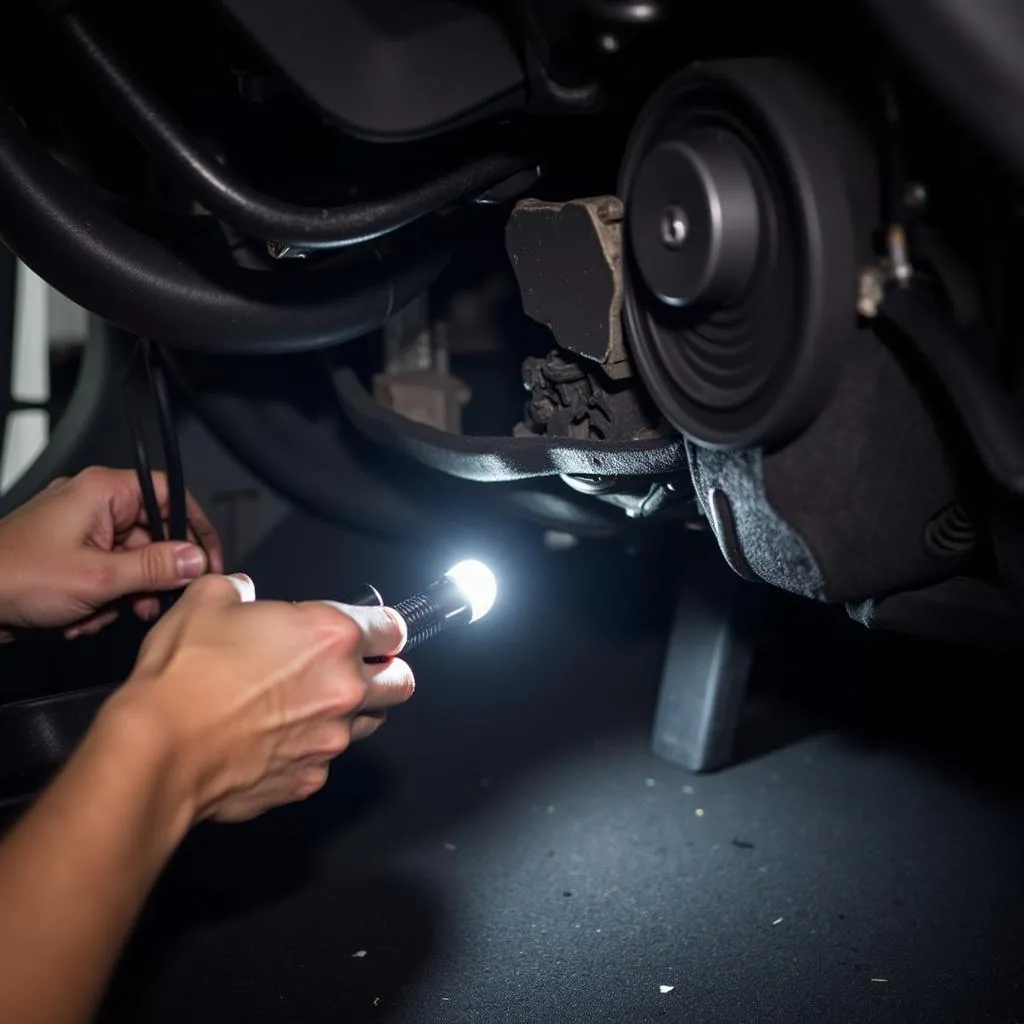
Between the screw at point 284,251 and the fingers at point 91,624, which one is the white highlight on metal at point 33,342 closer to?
the fingers at point 91,624

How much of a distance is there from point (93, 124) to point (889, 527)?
79 centimetres

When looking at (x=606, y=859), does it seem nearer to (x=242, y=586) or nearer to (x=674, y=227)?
(x=242, y=586)

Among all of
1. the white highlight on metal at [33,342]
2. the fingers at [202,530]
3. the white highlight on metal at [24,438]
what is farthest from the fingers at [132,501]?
the white highlight on metal at [24,438]

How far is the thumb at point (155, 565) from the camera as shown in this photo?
826 millimetres

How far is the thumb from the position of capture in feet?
2.71

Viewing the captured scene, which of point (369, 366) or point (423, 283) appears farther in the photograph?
point (369, 366)

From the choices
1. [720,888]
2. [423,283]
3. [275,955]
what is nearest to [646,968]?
[720,888]

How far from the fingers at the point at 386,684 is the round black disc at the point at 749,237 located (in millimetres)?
228

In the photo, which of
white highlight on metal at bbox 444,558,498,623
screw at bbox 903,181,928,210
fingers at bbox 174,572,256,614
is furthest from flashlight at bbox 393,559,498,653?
screw at bbox 903,181,928,210

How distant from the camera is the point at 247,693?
571mm

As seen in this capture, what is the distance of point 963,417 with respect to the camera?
48 centimetres

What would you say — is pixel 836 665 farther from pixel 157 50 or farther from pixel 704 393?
pixel 157 50

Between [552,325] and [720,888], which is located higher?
[552,325]

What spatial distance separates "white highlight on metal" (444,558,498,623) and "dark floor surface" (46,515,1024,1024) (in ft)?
0.81
